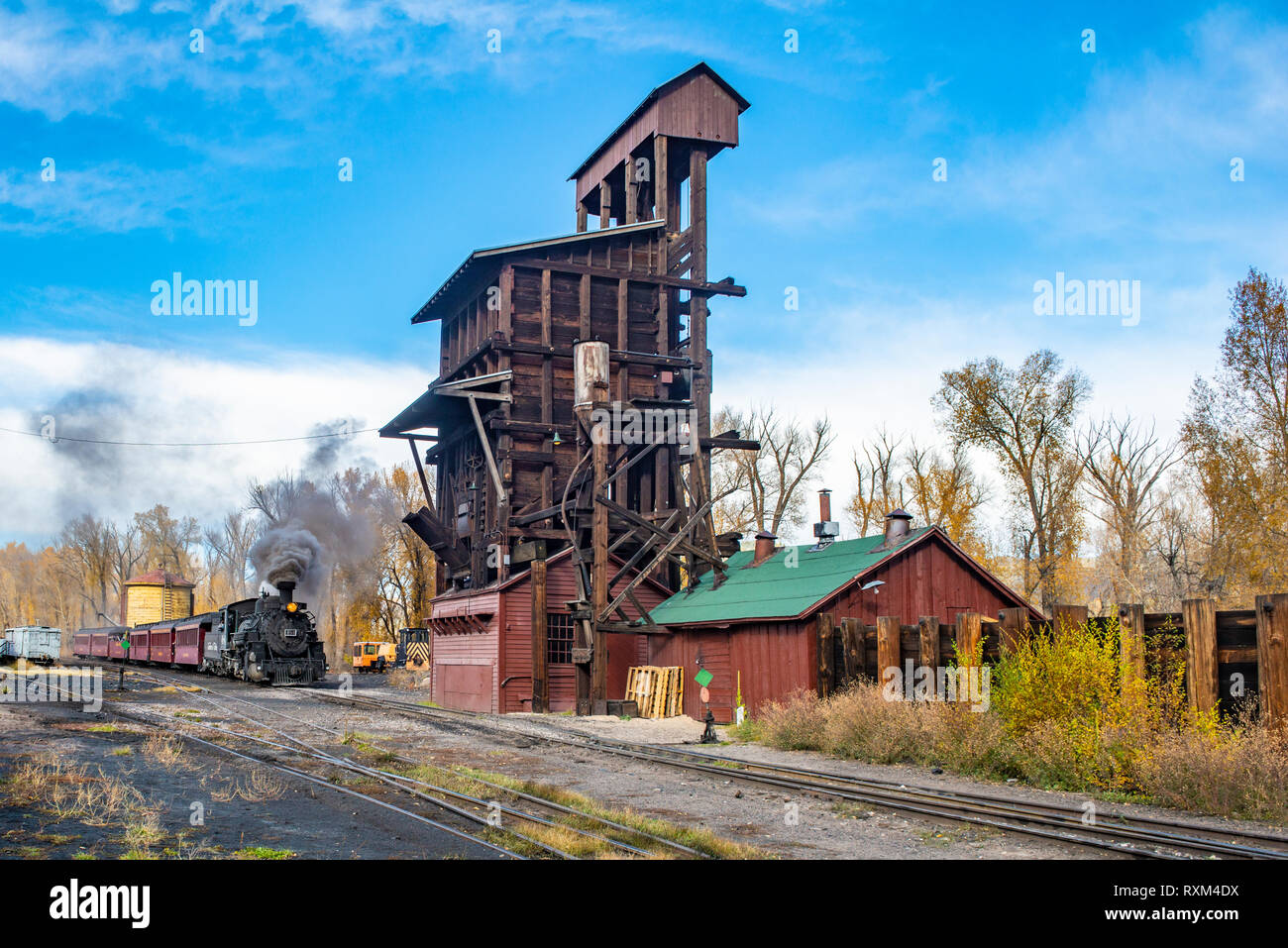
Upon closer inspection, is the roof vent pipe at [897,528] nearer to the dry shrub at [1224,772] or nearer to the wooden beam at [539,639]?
→ the wooden beam at [539,639]

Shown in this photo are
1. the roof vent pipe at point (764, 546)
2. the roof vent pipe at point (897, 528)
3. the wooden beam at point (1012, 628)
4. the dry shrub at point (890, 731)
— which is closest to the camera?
the dry shrub at point (890, 731)

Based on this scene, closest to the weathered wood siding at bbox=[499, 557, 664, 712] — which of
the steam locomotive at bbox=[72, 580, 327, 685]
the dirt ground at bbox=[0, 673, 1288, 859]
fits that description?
the dirt ground at bbox=[0, 673, 1288, 859]

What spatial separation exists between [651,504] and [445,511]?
29.4ft

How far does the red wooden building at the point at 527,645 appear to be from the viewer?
97.8ft

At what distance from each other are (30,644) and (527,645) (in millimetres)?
38381

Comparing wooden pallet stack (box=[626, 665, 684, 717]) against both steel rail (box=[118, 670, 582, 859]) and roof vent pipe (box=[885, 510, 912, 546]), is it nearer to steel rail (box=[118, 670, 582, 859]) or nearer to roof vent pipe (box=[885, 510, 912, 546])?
roof vent pipe (box=[885, 510, 912, 546])

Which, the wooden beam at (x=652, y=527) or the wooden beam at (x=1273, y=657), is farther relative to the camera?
the wooden beam at (x=652, y=527)

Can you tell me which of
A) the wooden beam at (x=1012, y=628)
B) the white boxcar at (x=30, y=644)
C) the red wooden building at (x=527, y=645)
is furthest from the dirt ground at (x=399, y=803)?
the white boxcar at (x=30, y=644)

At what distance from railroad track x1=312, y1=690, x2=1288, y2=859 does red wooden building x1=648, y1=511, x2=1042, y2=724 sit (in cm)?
512

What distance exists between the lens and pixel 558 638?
30594 millimetres

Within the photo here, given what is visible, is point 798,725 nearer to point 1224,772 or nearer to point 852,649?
point 852,649

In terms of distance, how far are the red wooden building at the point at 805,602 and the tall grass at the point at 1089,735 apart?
178 inches
